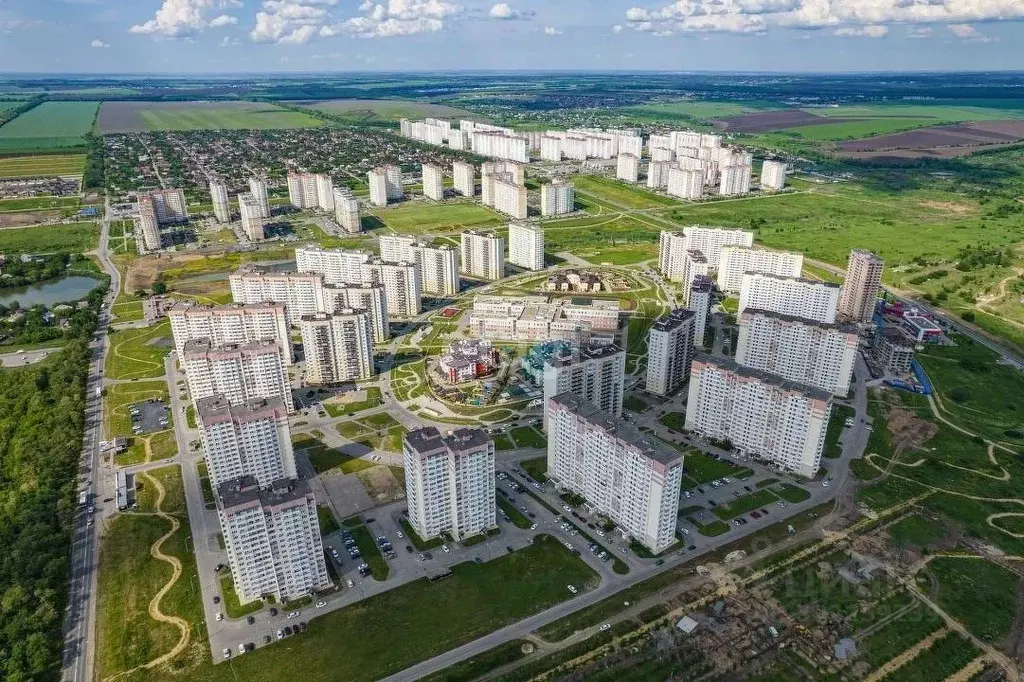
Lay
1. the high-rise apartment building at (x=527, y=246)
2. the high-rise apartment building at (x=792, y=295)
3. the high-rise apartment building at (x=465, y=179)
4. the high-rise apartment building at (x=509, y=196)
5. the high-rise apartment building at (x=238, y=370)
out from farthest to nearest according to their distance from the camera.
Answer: the high-rise apartment building at (x=465, y=179) < the high-rise apartment building at (x=509, y=196) < the high-rise apartment building at (x=527, y=246) < the high-rise apartment building at (x=792, y=295) < the high-rise apartment building at (x=238, y=370)

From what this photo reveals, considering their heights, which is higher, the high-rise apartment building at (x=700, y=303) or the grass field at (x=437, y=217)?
the high-rise apartment building at (x=700, y=303)

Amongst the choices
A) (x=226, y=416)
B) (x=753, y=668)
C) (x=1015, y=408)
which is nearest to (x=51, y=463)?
(x=226, y=416)

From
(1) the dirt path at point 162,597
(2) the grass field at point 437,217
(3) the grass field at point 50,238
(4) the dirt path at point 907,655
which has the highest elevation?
(3) the grass field at point 50,238

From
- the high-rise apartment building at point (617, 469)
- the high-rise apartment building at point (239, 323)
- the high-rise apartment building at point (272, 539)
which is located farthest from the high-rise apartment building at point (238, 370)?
the high-rise apartment building at point (617, 469)

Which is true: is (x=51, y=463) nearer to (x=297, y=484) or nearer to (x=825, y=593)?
(x=297, y=484)

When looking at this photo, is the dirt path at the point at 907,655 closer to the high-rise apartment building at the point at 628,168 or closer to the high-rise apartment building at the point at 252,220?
the high-rise apartment building at the point at 252,220

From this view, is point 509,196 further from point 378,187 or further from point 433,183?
point 378,187
